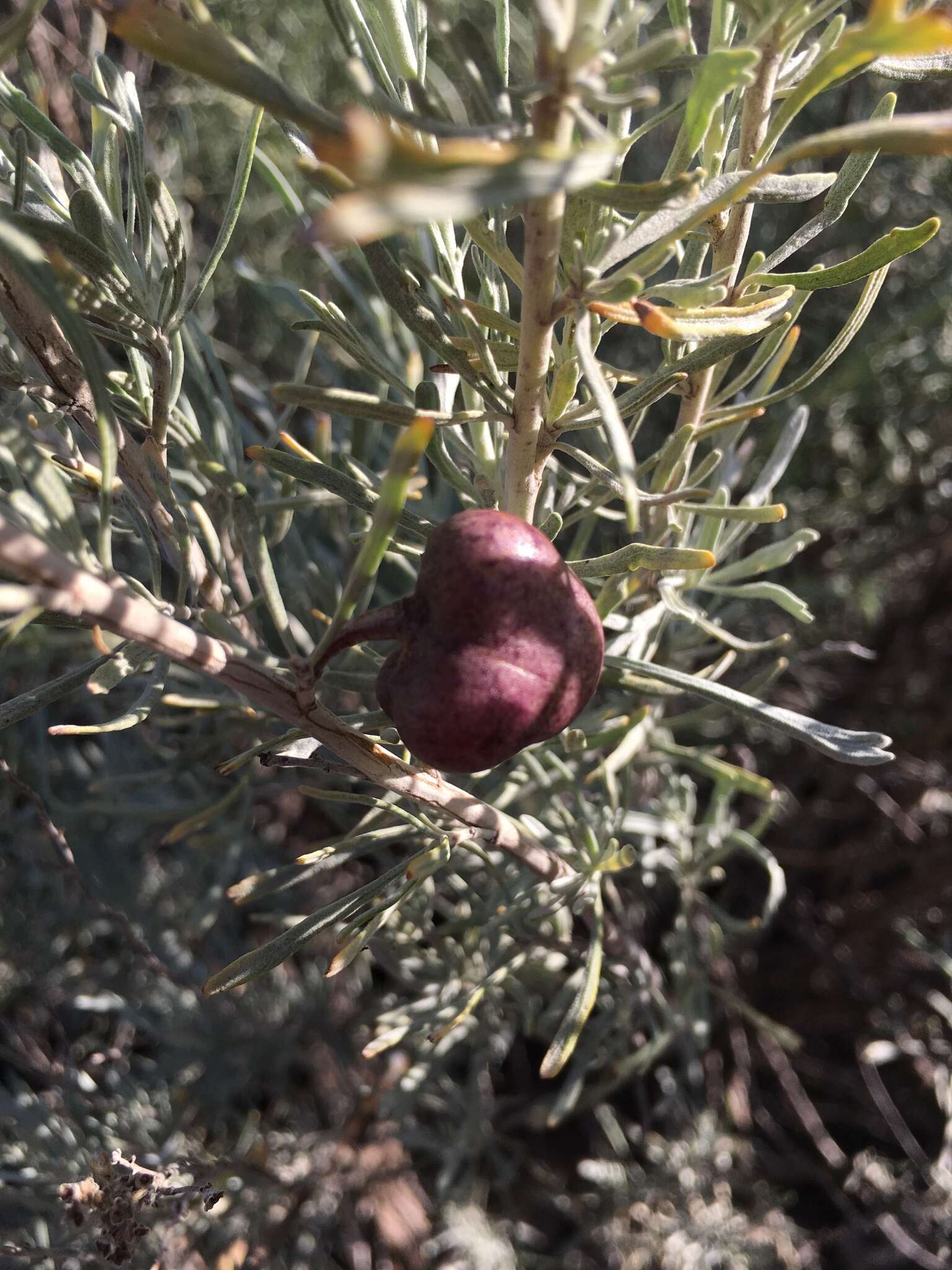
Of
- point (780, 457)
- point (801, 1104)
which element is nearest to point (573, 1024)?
point (780, 457)

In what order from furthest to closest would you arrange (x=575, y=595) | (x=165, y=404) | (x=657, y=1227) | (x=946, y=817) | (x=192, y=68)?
(x=946, y=817), (x=657, y=1227), (x=165, y=404), (x=575, y=595), (x=192, y=68)

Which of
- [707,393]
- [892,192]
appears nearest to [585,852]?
[707,393]

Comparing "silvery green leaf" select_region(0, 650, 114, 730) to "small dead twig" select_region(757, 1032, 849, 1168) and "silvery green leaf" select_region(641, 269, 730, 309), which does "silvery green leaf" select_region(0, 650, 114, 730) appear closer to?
"silvery green leaf" select_region(641, 269, 730, 309)

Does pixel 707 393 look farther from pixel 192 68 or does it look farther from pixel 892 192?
pixel 892 192

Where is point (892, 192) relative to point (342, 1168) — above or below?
above

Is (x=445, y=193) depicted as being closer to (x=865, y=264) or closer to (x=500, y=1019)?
(x=865, y=264)

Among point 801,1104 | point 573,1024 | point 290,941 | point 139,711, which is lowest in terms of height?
point 801,1104

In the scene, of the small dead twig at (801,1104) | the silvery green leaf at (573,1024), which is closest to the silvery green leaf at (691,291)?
the silvery green leaf at (573,1024)
